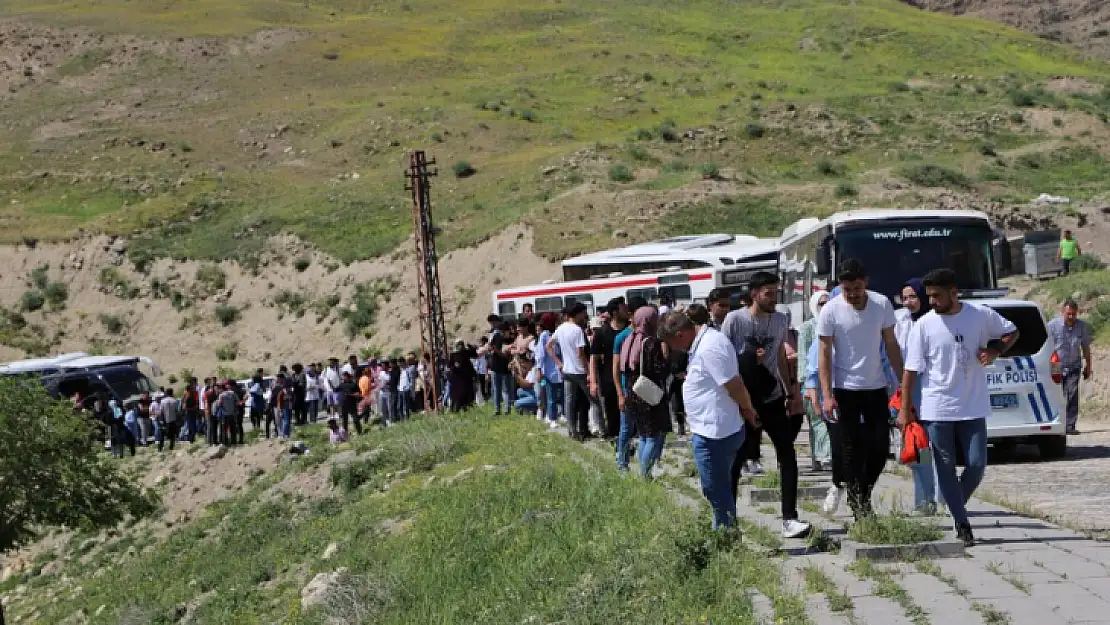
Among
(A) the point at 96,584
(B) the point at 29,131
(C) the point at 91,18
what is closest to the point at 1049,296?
(A) the point at 96,584

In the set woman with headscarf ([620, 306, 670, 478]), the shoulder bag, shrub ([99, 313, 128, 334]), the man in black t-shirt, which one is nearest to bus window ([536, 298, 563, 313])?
the man in black t-shirt

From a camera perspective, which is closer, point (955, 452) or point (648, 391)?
point (955, 452)

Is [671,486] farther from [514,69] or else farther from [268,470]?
[514,69]

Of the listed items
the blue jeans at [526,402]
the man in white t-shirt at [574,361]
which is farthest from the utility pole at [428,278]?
the man in white t-shirt at [574,361]

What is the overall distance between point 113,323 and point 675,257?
31824 millimetres

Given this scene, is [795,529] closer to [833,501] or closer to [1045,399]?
[833,501]

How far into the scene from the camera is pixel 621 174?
175 ft

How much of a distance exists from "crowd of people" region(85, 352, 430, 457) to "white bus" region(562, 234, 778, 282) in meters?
4.93

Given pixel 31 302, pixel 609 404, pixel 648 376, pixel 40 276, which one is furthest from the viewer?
pixel 40 276

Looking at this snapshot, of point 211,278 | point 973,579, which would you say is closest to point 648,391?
point 973,579

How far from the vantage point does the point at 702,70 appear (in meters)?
86.0

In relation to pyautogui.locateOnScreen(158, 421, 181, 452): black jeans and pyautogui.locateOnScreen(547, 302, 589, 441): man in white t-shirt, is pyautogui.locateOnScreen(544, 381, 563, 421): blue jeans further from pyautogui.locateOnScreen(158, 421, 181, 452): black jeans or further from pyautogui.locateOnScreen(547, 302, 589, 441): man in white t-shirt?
pyautogui.locateOnScreen(158, 421, 181, 452): black jeans

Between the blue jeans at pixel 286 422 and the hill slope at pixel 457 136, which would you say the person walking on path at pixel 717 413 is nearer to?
the blue jeans at pixel 286 422

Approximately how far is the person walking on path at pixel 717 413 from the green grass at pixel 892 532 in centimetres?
81
